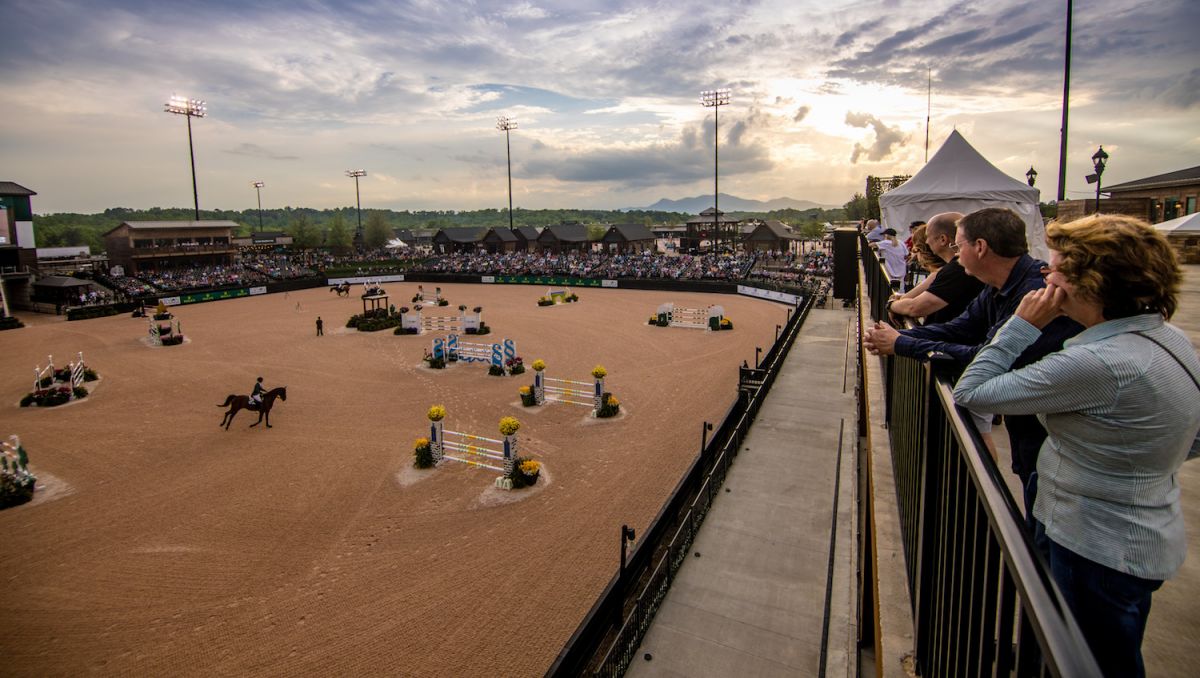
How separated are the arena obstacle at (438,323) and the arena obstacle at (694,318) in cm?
1152

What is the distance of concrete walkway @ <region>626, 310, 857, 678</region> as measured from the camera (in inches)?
330

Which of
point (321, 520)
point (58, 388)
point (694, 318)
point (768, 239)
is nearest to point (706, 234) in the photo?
point (768, 239)

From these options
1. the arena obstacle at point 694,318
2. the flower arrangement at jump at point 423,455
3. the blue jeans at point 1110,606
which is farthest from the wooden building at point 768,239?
the blue jeans at point 1110,606

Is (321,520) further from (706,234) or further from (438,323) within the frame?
(706,234)

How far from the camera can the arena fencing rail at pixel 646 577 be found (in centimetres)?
818

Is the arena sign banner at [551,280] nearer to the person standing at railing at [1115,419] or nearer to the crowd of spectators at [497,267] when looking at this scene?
the crowd of spectators at [497,267]

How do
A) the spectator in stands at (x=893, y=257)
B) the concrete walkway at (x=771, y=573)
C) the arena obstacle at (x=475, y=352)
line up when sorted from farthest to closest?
1. the arena obstacle at (x=475, y=352)
2. the spectator in stands at (x=893, y=257)
3. the concrete walkway at (x=771, y=573)

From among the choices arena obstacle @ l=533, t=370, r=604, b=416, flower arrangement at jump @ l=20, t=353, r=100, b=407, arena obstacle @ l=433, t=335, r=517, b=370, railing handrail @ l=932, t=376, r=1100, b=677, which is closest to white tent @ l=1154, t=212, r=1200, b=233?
railing handrail @ l=932, t=376, r=1100, b=677

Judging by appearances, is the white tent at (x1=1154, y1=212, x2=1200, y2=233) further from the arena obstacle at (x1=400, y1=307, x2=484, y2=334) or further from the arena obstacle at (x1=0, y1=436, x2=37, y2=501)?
the arena obstacle at (x1=400, y1=307, x2=484, y2=334)

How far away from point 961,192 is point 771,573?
25.7 ft

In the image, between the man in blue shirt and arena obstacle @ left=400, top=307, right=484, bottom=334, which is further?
arena obstacle @ left=400, top=307, right=484, bottom=334

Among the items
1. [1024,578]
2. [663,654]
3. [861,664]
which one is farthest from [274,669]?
[1024,578]

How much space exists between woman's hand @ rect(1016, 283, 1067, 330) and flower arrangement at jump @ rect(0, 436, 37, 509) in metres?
21.1

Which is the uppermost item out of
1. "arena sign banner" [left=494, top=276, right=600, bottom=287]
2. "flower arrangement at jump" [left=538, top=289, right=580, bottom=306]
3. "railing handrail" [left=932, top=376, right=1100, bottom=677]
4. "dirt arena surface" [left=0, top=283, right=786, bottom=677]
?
"railing handrail" [left=932, top=376, right=1100, bottom=677]
